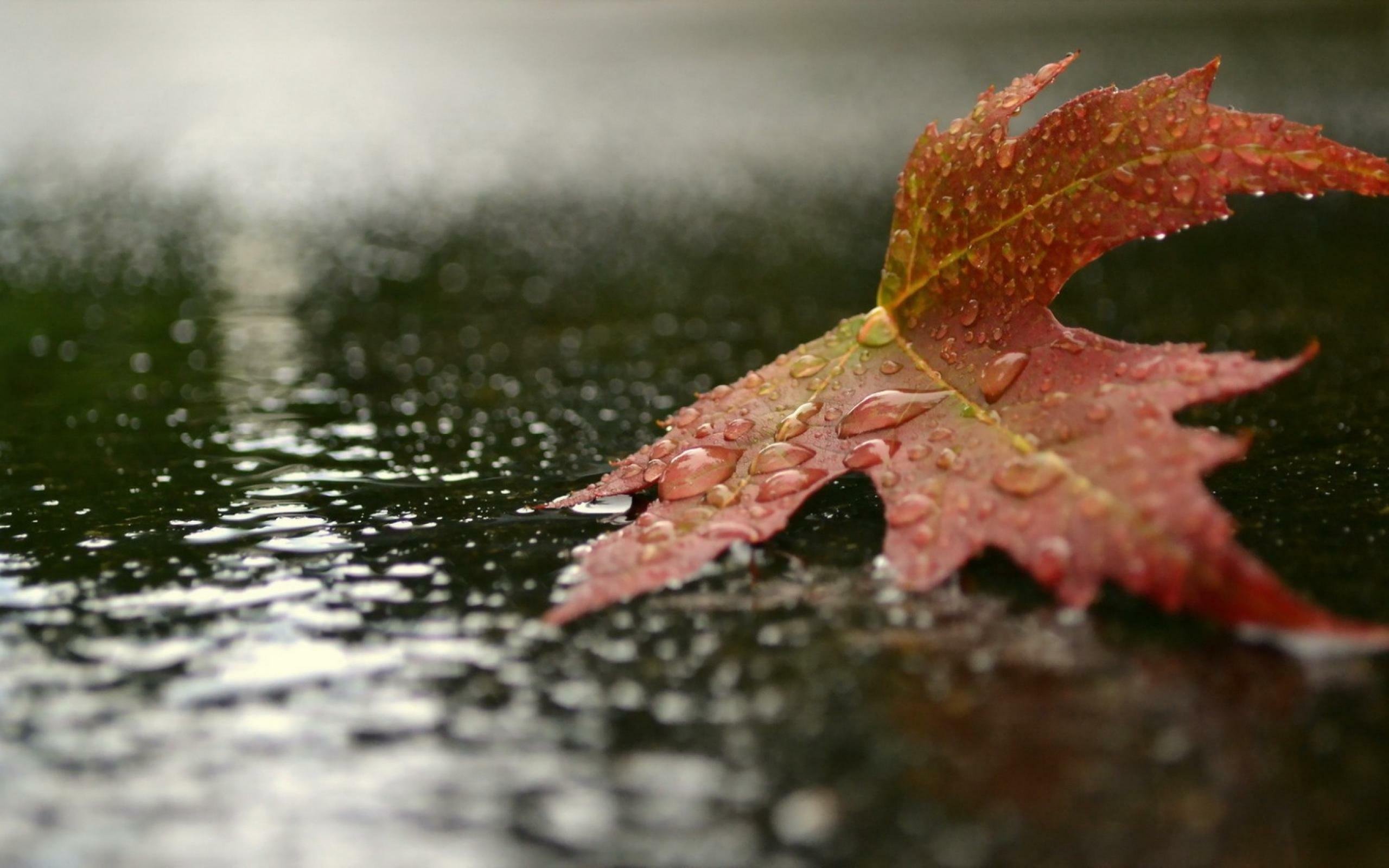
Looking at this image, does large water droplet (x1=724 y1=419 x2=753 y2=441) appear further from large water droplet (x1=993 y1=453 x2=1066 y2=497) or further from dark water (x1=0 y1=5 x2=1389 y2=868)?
large water droplet (x1=993 y1=453 x2=1066 y2=497)

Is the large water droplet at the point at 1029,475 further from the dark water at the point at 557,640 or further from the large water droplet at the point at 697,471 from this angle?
the large water droplet at the point at 697,471

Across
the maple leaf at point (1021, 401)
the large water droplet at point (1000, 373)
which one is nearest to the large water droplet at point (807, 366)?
the maple leaf at point (1021, 401)

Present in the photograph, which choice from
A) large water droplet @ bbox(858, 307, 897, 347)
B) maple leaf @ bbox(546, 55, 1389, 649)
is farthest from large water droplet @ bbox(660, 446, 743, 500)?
large water droplet @ bbox(858, 307, 897, 347)

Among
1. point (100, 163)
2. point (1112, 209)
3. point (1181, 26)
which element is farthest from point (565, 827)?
point (1181, 26)

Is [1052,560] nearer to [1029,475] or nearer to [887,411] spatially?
[1029,475]

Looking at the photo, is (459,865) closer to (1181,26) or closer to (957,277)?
(957,277)

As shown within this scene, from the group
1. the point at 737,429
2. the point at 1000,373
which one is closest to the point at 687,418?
the point at 737,429
